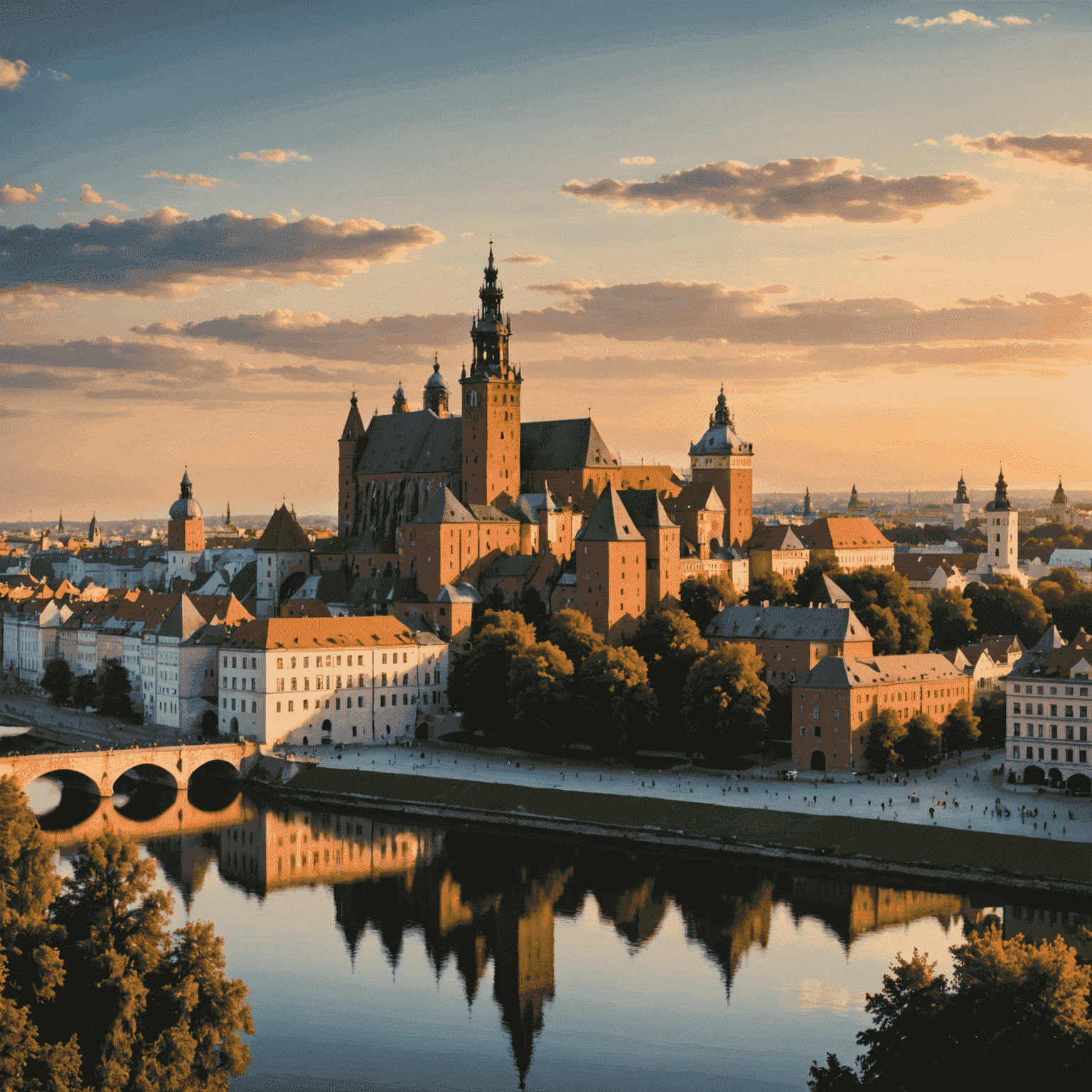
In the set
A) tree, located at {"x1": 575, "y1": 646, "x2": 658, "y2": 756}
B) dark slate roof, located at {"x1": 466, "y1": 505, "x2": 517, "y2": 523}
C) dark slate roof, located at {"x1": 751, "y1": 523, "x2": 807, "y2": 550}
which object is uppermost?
dark slate roof, located at {"x1": 466, "y1": 505, "x2": 517, "y2": 523}

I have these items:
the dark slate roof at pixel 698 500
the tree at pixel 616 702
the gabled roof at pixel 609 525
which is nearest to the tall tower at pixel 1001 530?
the dark slate roof at pixel 698 500

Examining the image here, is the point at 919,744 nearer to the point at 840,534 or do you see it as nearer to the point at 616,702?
the point at 616,702

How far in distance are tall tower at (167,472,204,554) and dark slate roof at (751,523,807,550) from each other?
71987mm

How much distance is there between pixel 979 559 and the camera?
156750mm

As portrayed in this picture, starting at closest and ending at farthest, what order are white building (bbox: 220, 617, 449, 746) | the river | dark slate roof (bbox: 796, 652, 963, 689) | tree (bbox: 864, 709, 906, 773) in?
the river, tree (bbox: 864, 709, 906, 773), dark slate roof (bbox: 796, 652, 963, 689), white building (bbox: 220, 617, 449, 746)

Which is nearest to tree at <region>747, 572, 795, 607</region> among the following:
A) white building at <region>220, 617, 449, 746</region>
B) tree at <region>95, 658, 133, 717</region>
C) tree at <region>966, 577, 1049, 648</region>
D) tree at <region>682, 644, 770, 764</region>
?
tree at <region>966, 577, 1049, 648</region>

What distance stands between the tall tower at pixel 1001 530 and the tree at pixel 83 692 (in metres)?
84.3

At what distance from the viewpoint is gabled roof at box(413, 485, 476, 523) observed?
114 metres

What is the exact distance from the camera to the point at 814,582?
110938 mm

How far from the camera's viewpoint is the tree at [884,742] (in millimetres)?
86000

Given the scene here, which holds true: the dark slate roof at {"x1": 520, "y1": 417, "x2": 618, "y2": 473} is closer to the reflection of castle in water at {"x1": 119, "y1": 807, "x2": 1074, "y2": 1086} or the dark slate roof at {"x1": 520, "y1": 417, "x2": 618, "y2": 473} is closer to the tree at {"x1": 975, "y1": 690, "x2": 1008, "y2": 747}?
the tree at {"x1": 975, "y1": 690, "x2": 1008, "y2": 747}

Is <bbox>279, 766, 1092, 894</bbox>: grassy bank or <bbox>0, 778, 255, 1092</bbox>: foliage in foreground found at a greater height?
<bbox>0, 778, 255, 1092</bbox>: foliage in foreground

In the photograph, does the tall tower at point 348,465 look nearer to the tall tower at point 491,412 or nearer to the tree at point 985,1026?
the tall tower at point 491,412

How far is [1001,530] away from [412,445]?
58.8 meters
